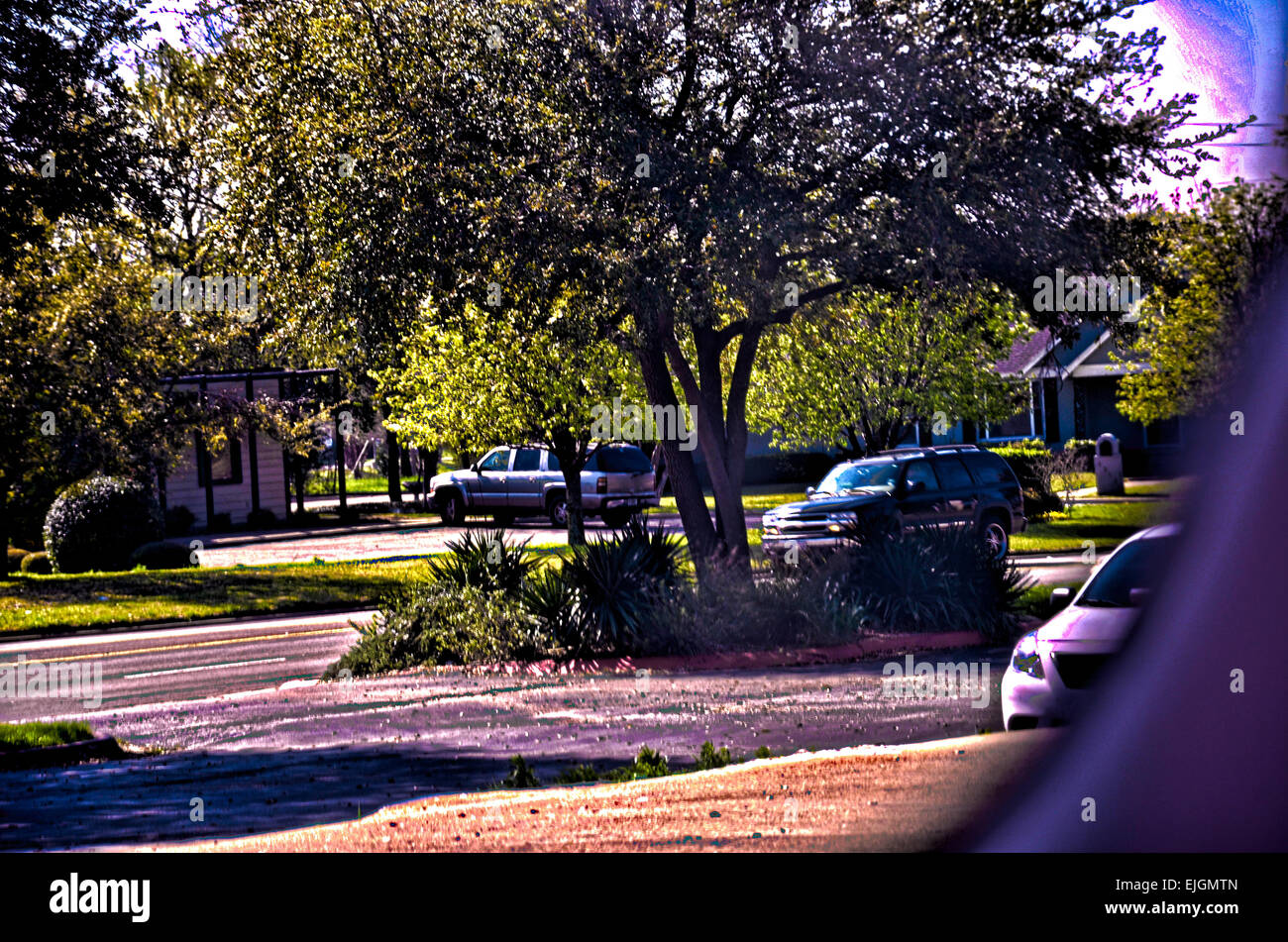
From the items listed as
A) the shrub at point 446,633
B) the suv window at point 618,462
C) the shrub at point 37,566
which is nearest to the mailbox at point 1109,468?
the shrub at point 446,633

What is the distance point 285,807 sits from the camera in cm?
752

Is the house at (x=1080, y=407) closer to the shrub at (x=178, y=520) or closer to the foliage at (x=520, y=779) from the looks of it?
the foliage at (x=520, y=779)

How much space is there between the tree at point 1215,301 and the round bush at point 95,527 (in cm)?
2668

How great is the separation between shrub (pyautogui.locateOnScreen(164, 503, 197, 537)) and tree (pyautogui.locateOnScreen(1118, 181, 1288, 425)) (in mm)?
36292

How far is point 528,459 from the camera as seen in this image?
115 feet

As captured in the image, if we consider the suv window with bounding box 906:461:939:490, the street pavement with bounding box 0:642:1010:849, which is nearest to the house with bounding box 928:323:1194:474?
the suv window with bounding box 906:461:939:490

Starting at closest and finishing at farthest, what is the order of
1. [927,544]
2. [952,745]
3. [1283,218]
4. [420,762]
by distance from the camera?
[1283,218], [952,745], [420,762], [927,544]

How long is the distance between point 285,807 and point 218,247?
32.8ft

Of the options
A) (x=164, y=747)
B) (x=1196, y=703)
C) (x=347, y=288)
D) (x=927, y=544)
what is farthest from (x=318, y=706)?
(x=1196, y=703)

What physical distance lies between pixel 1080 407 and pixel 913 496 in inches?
264

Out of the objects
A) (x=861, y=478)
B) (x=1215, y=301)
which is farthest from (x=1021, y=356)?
(x=1215, y=301)

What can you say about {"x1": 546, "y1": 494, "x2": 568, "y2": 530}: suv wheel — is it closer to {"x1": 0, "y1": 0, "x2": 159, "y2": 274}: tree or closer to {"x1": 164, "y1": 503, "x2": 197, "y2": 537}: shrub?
{"x1": 164, "y1": 503, "x2": 197, "y2": 537}: shrub

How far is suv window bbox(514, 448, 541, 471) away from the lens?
34.9 m

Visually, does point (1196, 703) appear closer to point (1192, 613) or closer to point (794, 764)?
point (1192, 613)
